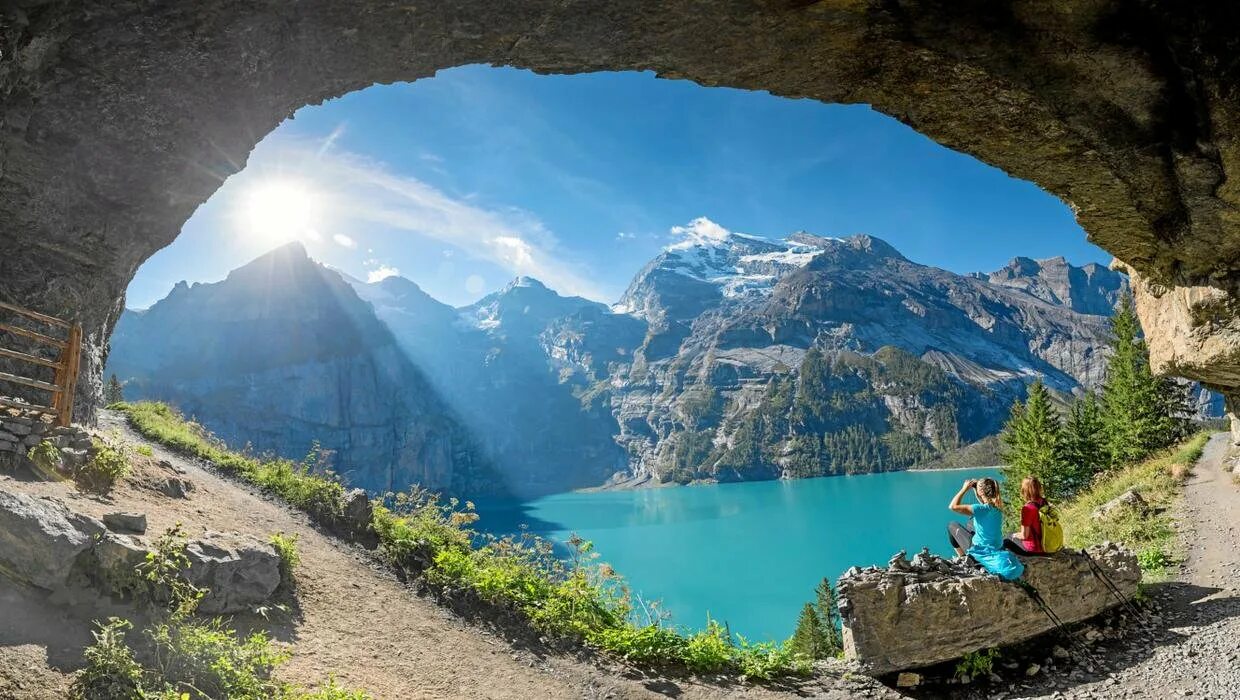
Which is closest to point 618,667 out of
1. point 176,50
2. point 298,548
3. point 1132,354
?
point 298,548

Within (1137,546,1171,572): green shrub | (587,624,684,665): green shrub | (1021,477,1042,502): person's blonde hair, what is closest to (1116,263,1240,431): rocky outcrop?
(1137,546,1171,572): green shrub

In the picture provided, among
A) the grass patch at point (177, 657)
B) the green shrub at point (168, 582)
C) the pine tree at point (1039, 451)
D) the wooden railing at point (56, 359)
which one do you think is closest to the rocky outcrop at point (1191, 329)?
the grass patch at point (177, 657)

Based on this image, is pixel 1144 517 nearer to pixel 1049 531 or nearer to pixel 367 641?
pixel 1049 531

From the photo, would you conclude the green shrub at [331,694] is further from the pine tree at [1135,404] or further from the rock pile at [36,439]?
the pine tree at [1135,404]

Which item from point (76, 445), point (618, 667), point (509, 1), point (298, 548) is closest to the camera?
point (509, 1)

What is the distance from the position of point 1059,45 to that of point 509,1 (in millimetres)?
7255

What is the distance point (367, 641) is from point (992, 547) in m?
10.0

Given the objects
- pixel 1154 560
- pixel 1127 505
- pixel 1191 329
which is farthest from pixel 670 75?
pixel 1127 505

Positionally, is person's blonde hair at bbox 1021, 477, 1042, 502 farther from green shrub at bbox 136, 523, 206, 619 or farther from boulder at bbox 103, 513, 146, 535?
boulder at bbox 103, 513, 146, 535

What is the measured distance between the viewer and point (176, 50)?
10.1 m

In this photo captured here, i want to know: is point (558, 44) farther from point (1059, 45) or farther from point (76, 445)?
point (76, 445)

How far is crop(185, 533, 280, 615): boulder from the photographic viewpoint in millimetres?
7625

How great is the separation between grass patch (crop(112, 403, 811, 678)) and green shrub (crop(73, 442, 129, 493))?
3.84 metres

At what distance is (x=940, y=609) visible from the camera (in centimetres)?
940
